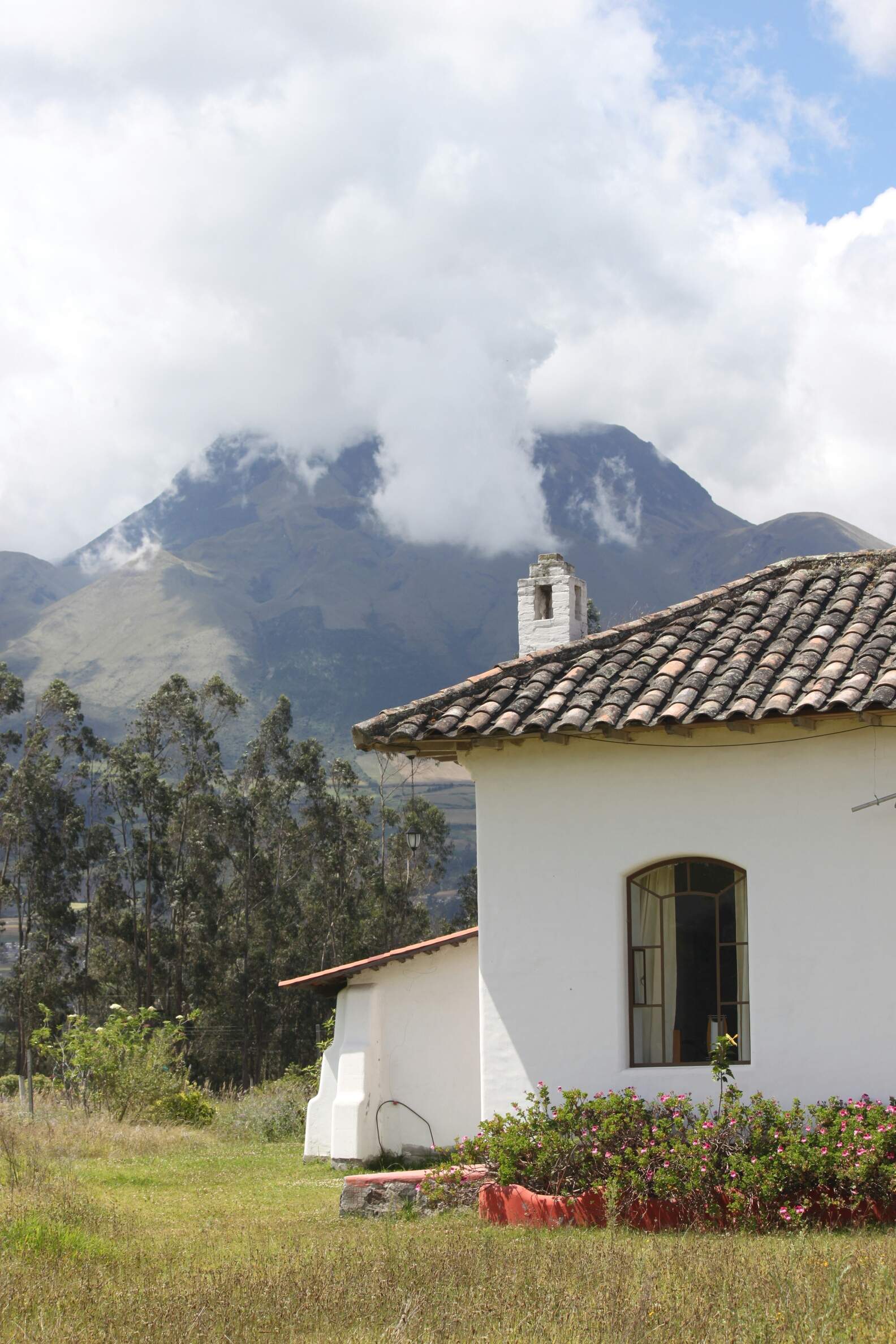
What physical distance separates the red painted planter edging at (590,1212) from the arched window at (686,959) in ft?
4.73

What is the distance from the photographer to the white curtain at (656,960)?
10320 mm

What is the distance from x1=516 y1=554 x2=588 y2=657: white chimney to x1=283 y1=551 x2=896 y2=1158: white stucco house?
2.02 m

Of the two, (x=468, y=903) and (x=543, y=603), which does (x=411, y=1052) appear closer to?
(x=543, y=603)

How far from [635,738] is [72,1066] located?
43.0 feet

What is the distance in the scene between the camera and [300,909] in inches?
1933

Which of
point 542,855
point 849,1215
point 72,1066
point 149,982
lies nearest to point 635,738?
point 542,855

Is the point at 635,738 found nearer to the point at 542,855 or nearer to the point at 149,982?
the point at 542,855

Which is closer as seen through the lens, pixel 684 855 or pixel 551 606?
pixel 684 855

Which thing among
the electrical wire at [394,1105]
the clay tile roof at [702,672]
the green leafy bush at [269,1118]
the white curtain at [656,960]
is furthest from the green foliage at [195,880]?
the clay tile roof at [702,672]

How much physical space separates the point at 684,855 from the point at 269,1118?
433 inches

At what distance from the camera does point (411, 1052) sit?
15195 millimetres

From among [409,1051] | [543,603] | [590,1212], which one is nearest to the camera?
[590,1212]

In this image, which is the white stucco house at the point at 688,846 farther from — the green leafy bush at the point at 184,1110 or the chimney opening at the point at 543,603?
the green leafy bush at the point at 184,1110

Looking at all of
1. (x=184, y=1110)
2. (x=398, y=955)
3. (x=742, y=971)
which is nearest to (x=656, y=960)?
(x=742, y=971)
